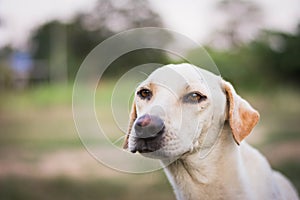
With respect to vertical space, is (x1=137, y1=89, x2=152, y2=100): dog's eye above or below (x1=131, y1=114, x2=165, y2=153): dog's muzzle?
above

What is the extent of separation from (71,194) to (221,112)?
336 cm

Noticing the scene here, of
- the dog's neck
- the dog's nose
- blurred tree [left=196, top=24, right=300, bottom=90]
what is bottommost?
the dog's neck

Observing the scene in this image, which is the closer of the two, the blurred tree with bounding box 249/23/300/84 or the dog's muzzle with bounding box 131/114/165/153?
the dog's muzzle with bounding box 131/114/165/153

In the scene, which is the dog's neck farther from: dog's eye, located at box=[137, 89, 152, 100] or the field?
the field

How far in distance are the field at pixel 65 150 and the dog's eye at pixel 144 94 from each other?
2.58 meters

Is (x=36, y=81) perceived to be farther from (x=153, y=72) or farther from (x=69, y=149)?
(x=153, y=72)

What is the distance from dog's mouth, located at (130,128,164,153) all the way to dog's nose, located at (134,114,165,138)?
17 mm

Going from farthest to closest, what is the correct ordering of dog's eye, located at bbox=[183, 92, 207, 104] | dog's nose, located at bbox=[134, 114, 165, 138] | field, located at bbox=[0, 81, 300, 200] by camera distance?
field, located at bbox=[0, 81, 300, 200] < dog's eye, located at bbox=[183, 92, 207, 104] < dog's nose, located at bbox=[134, 114, 165, 138]

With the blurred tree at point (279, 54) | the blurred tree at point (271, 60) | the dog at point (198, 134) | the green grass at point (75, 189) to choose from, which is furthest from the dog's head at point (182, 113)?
the blurred tree at point (279, 54)

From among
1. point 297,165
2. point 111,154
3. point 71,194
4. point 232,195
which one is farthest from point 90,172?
point 232,195

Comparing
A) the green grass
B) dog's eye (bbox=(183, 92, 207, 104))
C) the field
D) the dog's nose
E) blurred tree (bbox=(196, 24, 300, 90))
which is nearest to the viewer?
the dog's nose

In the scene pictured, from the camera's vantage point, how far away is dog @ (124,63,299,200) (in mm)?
1861

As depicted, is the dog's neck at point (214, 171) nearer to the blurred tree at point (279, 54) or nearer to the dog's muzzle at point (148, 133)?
the dog's muzzle at point (148, 133)

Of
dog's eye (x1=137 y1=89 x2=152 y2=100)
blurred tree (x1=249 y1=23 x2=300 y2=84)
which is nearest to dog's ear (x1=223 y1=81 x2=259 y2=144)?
dog's eye (x1=137 y1=89 x2=152 y2=100)
